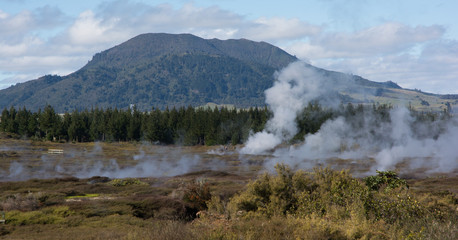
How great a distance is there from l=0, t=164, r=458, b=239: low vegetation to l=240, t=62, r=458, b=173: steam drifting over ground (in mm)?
38810

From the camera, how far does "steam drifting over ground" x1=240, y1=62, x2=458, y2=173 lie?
67.0m

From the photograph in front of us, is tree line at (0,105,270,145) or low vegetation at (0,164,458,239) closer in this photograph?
low vegetation at (0,164,458,239)

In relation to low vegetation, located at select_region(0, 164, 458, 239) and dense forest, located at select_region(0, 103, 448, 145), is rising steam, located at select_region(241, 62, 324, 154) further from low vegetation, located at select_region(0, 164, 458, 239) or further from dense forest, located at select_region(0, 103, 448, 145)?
low vegetation, located at select_region(0, 164, 458, 239)

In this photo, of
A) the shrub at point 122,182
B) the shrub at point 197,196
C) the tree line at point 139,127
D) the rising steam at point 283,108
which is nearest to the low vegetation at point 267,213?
the shrub at point 197,196

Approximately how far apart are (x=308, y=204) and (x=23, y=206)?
48.8ft

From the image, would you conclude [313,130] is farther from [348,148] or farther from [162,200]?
[162,200]

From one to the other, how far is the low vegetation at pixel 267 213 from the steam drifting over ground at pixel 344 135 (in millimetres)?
38810

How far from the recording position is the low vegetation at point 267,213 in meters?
13.8

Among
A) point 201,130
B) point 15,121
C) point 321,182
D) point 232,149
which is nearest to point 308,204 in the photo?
point 321,182

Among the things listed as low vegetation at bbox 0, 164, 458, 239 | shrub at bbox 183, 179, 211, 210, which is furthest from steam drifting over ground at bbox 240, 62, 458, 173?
low vegetation at bbox 0, 164, 458, 239

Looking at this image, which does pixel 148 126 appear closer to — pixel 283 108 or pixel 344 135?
pixel 283 108

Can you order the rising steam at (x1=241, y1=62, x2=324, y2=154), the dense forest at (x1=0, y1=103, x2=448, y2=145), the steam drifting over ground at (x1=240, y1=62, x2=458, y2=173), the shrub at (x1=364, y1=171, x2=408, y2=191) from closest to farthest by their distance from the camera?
the shrub at (x1=364, y1=171, x2=408, y2=191), the steam drifting over ground at (x1=240, y1=62, x2=458, y2=173), the rising steam at (x1=241, y1=62, x2=324, y2=154), the dense forest at (x1=0, y1=103, x2=448, y2=145)

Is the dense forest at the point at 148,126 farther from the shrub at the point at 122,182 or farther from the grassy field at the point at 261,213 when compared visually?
the grassy field at the point at 261,213

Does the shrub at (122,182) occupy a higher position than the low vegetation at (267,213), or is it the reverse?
the low vegetation at (267,213)
